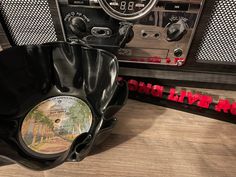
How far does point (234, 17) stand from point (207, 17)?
53 millimetres

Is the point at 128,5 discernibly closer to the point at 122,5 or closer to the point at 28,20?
the point at 122,5

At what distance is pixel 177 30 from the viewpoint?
1.52 ft

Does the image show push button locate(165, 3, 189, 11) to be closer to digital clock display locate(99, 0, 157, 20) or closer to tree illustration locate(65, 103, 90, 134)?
digital clock display locate(99, 0, 157, 20)

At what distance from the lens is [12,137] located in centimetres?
44

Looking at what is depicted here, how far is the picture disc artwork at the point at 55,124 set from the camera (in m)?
0.43

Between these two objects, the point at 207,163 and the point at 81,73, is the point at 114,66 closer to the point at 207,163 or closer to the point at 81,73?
the point at 81,73

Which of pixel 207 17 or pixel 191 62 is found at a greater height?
pixel 207 17

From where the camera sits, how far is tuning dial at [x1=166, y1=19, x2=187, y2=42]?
457 millimetres

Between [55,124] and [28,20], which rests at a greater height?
[28,20]

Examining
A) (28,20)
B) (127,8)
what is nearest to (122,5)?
(127,8)

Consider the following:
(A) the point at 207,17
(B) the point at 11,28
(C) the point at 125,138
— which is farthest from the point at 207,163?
(B) the point at 11,28

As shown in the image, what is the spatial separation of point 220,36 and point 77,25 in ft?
0.87

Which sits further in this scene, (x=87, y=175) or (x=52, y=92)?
(x=52, y=92)

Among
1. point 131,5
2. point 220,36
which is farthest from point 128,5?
point 220,36
